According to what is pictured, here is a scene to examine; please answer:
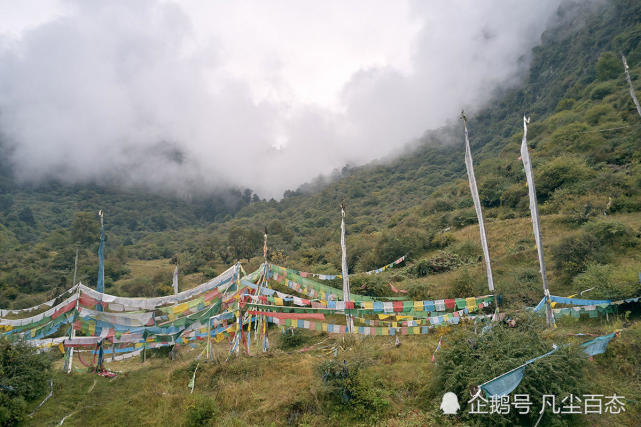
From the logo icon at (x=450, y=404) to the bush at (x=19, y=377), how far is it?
10248 millimetres

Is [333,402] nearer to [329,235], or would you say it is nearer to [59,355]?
[59,355]

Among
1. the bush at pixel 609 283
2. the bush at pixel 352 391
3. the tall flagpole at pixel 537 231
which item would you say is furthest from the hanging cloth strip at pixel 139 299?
the bush at pixel 609 283

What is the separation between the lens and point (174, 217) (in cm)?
10831

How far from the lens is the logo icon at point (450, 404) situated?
282 inches

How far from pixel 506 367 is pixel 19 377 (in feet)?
41.0

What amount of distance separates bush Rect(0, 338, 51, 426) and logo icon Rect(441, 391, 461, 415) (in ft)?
33.6

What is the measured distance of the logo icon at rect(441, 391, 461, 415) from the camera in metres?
7.17

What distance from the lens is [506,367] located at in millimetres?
6914

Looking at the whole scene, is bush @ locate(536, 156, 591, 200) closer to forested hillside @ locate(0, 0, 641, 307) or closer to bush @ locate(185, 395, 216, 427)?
forested hillside @ locate(0, 0, 641, 307)

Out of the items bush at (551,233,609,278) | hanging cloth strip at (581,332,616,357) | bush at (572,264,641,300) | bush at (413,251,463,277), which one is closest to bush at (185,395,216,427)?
hanging cloth strip at (581,332,616,357)

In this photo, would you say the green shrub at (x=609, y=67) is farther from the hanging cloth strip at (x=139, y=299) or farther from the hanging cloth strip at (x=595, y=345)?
the hanging cloth strip at (x=139, y=299)

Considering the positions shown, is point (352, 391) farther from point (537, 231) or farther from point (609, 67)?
point (609, 67)

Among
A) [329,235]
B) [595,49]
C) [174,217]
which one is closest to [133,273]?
[329,235]

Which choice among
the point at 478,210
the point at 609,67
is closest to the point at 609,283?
the point at 478,210
